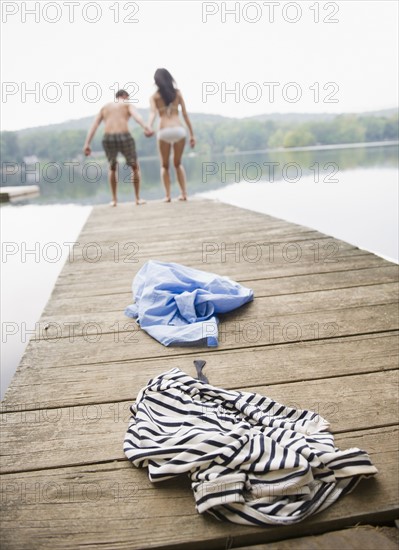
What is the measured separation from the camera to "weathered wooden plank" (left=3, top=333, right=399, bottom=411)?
4.88 feet

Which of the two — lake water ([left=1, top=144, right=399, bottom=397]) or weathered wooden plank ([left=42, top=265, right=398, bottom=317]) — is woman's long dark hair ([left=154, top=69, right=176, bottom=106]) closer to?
lake water ([left=1, top=144, right=399, bottom=397])

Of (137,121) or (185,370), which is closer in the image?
(185,370)

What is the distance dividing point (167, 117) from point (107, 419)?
5.43 metres

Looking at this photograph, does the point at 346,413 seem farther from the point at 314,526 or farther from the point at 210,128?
the point at 210,128

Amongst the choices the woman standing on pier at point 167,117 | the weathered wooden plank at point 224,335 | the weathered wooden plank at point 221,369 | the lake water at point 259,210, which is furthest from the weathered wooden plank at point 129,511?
the woman standing on pier at point 167,117

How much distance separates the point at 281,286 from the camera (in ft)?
8.22

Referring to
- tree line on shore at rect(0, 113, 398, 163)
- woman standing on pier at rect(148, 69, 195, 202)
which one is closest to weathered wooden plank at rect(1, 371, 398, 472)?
woman standing on pier at rect(148, 69, 195, 202)

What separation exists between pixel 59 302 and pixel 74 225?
4.73 meters

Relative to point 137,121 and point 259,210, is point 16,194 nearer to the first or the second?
point 137,121

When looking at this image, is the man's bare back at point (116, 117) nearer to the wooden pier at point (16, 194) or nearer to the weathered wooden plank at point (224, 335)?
the weathered wooden plank at point (224, 335)

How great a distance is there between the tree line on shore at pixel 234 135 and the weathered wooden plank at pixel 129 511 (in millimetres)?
16453

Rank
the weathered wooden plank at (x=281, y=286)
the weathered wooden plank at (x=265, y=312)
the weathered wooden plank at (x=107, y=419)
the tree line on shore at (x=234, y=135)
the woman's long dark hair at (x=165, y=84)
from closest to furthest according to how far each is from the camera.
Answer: the weathered wooden plank at (x=107, y=419) < the weathered wooden plank at (x=265, y=312) < the weathered wooden plank at (x=281, y=286) < the woman's long dark hair at (x=165, y=84) < the tree line on shore at (x=234, y=135)

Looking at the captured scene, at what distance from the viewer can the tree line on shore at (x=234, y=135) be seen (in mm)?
17438

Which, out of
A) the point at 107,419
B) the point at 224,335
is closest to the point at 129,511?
the point at 107,419
